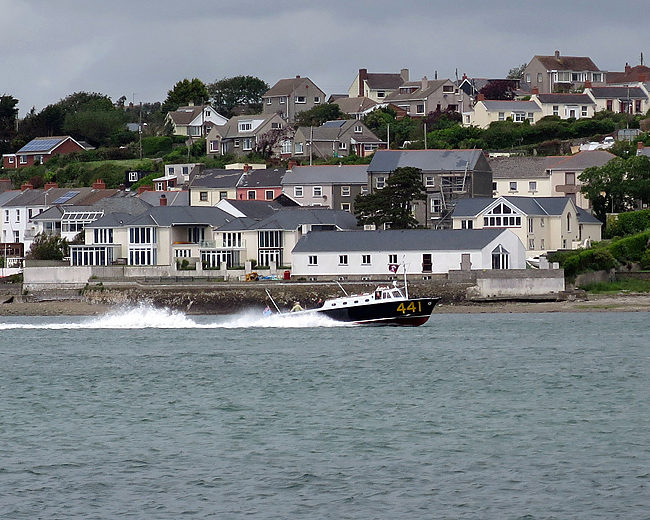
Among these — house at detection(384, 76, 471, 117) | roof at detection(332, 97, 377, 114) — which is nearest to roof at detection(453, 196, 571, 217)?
house at detection(384, 76, 471, 117)

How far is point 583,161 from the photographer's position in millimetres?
81938

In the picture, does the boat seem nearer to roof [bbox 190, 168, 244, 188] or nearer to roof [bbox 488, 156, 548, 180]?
roof [bbox 488, 156, 548, 180]

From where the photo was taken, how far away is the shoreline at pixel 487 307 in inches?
2347

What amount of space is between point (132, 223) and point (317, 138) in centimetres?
3009

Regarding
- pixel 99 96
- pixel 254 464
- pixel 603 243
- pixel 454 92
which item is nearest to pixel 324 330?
pixel 603 243

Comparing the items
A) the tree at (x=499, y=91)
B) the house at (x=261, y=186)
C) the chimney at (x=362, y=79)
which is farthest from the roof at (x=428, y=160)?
the chimney at (x=362, y=79)

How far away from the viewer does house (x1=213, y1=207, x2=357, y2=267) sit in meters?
73.6

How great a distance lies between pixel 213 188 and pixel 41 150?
31267mm

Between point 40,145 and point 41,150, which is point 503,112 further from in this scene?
point 40,145

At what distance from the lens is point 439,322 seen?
55.8m

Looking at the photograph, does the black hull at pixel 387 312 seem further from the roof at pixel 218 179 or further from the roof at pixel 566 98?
the roof at pixel 566 98

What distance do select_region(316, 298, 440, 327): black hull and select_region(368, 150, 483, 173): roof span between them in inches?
1310

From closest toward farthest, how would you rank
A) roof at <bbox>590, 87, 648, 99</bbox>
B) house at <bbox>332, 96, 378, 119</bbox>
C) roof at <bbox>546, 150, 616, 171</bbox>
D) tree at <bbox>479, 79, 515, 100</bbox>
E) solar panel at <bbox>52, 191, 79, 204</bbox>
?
roof at <bbox>546, 150, 616, 171</bbox> < solar panel at <bbox>52, 191, 79, 204</bbox> < roof at <bbox>590, 87, 648, 99</bbox> < tree at <bbox>479, 79, 515, 100</bbox> < house at <bbox>332, 96, 378, 119</bbox>

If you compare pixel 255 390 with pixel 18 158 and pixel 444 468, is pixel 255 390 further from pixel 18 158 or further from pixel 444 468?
pixel 18 158
